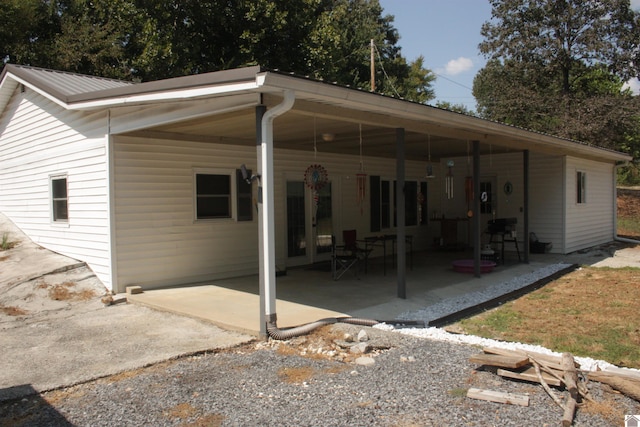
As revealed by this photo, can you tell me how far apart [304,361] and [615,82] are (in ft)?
100

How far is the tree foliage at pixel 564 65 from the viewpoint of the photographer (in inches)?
827

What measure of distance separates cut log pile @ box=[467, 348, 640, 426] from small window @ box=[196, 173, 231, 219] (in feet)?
18.5

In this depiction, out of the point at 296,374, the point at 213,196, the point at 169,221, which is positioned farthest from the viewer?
the point at 213,196

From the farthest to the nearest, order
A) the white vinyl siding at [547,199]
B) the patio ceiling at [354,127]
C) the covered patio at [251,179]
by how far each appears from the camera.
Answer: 1. the white vinyl siding at [547,199]
2. the covered patio at [251,179]
3. the patio ceiling at [354,127]

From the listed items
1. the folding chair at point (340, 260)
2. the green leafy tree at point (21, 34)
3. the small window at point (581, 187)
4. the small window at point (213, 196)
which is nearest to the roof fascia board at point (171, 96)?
the small window at point (213, 196)

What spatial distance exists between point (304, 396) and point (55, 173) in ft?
23.3

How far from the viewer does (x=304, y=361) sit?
4.37 meters

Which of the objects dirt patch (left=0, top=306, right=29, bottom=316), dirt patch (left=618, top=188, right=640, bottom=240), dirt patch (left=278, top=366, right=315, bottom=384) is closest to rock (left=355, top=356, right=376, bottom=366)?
dirt patch (left=278, top=366, right=315, bottom=384)

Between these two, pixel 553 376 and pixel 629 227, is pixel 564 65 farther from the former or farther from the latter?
pixel 553 376

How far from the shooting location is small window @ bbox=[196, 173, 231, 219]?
27.7 feet

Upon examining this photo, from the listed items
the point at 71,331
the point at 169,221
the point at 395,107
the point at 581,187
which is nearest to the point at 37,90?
the point at 169,221

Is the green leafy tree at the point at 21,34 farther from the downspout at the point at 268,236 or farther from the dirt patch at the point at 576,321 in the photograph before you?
the dirt patch at the point at 576,321

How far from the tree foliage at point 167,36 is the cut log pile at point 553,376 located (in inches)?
528

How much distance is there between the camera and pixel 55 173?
8719mm
